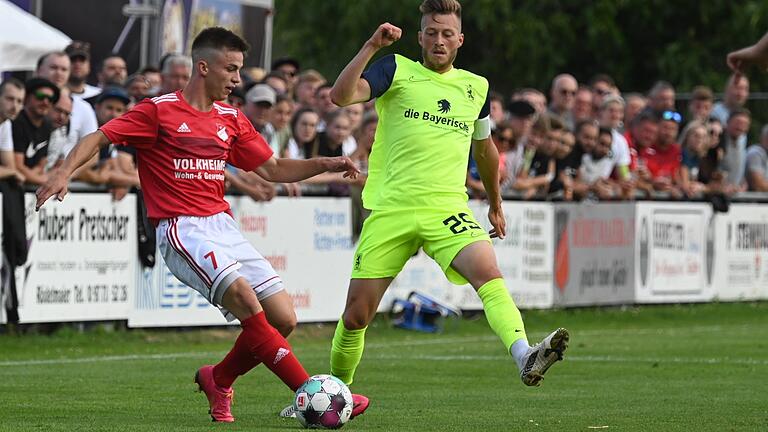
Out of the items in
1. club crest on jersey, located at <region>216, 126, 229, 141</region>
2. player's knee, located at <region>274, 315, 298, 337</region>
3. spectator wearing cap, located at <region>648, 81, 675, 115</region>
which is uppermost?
spectator wearing cap, located at <region>648, 81, 675, 115</region>

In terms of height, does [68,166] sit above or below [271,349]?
above

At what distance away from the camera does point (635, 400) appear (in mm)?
10977

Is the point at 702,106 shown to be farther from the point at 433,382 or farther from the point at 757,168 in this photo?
the point at 433,382

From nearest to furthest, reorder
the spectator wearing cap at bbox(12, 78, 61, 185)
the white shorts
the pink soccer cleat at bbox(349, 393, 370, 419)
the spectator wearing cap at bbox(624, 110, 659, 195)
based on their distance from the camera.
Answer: the white shorts, the pink soccer cleat at bbox(349, 393, 370, 419), the spectator wearing cap at bbox(12, 78, 61, 185), the spectator wearing cap at bbox(624, 110, 659, 195)

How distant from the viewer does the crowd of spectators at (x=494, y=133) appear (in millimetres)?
15625

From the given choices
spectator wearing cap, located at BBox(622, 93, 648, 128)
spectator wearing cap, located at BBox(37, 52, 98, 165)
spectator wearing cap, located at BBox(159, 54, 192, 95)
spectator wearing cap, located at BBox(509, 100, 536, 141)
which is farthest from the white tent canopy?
spectator wearing cap, located at BBox(622, 93, 648, 128)

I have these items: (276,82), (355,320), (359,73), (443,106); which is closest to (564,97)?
(276,82)

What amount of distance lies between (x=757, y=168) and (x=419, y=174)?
14.4 m

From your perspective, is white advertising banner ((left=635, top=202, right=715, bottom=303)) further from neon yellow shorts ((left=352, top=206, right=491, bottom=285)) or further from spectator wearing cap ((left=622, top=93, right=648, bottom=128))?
neon yellow shorts ((left=352, top=206, right=491, bottom=285))

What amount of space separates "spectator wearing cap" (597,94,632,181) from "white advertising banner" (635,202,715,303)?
495mm

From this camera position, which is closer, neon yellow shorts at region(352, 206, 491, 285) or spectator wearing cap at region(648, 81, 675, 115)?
neon yellow shorts at region(352, 206, 491, 285)

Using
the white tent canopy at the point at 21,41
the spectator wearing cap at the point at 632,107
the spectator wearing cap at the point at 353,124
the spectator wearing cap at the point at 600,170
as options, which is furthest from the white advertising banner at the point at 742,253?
the white tent canopy at the point at 21,41

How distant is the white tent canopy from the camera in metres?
18.2

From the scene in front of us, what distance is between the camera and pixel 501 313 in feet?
31.6
